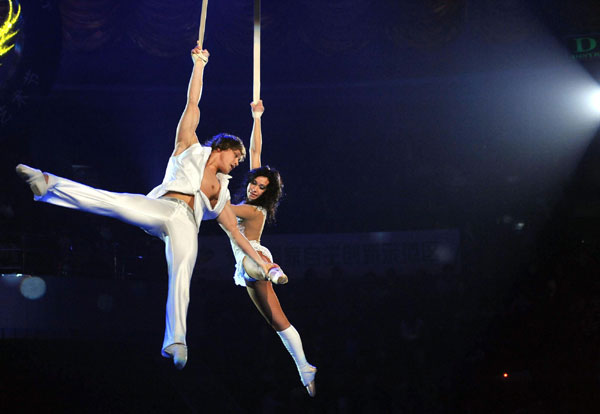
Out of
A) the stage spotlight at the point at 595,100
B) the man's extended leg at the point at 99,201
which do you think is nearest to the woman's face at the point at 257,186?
the man's extended leg at the point at 99,201

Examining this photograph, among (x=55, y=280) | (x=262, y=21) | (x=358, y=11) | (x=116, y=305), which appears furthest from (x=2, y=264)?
(x=358, y=11)

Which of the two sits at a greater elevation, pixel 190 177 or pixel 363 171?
pixel 363 171

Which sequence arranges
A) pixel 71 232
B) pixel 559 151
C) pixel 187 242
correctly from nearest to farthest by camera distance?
pixel 187 242 → pixel 71 232 → pixel 559 151

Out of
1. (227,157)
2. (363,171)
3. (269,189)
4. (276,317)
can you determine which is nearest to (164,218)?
(227,157)

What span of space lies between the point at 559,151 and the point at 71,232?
6988 millimetres

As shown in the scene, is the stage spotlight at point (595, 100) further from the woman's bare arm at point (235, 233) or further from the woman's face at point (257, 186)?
the woman's bare arm at point (235, 233)

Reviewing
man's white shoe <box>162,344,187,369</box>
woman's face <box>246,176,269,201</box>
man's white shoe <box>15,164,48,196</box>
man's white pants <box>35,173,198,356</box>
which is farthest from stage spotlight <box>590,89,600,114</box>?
man's white shoe <box>15,164,48,196</box>

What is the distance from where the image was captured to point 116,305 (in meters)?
7.86

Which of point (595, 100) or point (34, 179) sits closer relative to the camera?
point (34, 179)

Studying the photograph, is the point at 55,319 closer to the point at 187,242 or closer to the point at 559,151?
the point at 187,242

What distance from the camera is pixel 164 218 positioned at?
4.15 meters

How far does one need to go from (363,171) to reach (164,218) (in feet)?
22.6

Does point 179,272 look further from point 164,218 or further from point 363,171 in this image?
point 363,171

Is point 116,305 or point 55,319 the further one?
point 116,305
